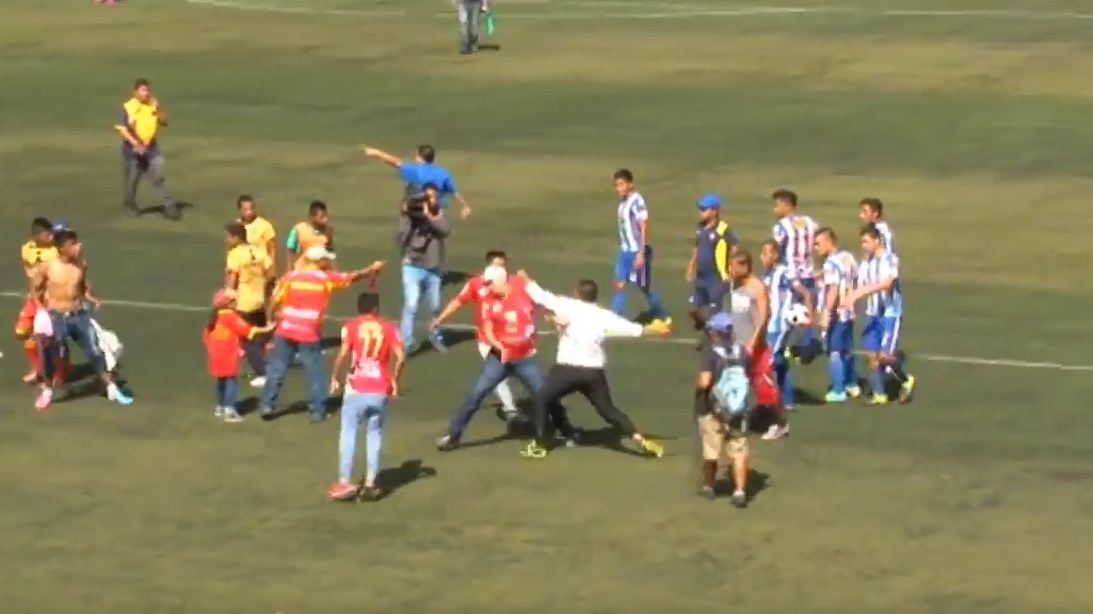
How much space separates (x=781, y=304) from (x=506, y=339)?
10.6ft

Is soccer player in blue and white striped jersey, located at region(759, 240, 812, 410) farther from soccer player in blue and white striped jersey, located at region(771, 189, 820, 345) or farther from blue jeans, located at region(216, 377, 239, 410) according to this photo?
blue jeans, located at region(216, 377, 239, 410)

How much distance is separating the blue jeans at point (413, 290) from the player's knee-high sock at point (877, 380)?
5510 millimetres

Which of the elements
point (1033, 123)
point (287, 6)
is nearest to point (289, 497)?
point (1033, 123)

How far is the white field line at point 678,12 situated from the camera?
5103cm

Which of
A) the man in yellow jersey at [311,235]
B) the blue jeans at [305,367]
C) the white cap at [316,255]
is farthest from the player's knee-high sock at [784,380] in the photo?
the man in yellow jersey at [311,235]

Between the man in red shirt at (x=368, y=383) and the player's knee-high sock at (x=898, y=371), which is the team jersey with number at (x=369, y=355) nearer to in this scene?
the man in red shirt at (x=368, y=383)

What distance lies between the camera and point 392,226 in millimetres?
33656

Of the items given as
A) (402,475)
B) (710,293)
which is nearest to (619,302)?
(710,293)

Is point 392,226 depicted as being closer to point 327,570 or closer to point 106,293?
point 106,293

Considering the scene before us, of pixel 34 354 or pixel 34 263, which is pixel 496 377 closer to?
pixel 34 354

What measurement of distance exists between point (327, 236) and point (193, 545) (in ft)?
20.4

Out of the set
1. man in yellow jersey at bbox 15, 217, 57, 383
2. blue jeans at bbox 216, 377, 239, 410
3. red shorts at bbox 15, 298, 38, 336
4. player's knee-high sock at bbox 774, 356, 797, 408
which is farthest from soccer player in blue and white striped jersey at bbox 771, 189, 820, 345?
red shorts at bbox 15, 298, 38, 336

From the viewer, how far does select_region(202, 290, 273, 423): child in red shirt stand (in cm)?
2352

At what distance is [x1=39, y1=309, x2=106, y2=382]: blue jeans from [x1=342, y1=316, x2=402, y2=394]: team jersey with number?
4.84 metres
